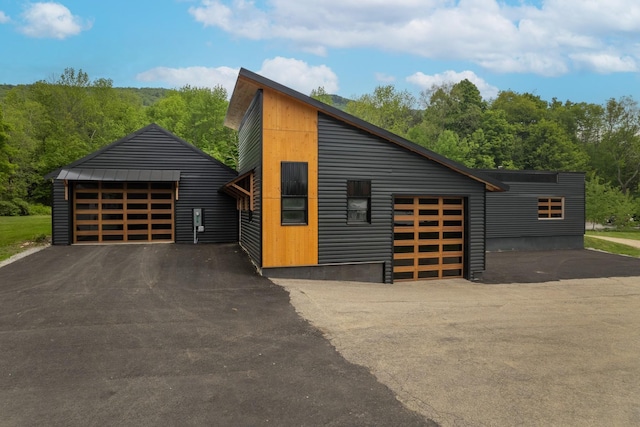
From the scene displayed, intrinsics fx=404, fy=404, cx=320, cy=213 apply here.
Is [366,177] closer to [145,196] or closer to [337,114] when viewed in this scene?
[337,114]

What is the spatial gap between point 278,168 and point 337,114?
2.15 metres

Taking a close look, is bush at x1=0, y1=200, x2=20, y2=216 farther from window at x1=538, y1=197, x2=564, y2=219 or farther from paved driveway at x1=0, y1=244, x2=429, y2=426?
window at x1=538, y1=197, x2=564, y2=219

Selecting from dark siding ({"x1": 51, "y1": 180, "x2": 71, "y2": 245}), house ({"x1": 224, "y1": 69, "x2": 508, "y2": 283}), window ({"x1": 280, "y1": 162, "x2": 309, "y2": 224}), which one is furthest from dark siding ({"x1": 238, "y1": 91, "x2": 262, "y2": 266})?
dark siding ({"x1": 51, "y1": 180, "x2": 71, "y2": 245})

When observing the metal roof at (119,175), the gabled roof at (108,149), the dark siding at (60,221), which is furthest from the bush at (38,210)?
the metal roof at (119,175)

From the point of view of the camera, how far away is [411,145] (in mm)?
11297

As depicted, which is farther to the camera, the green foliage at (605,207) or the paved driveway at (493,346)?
the green foliage at (605,207)

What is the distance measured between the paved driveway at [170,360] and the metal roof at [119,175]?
576 cm

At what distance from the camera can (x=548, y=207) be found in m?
21.3

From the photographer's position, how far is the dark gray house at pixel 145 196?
14883 mm

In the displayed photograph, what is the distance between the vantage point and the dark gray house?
48.8ft

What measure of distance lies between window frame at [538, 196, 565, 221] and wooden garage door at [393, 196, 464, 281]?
37.0ft

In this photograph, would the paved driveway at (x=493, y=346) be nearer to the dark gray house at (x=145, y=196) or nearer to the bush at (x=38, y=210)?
the dark gray house at (x=145, y=196)

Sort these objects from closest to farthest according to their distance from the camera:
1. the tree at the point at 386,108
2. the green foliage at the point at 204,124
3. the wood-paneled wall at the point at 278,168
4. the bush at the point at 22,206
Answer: the wood-paneled wall at the point at 278,168 < the bush at the point at 22,206 < the green foliage at the point at 204,124 < the tree at the point at 386,108

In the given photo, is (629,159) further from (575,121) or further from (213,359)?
(213,359)
